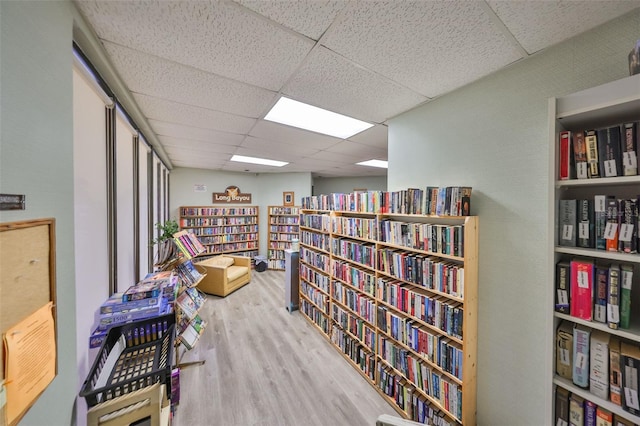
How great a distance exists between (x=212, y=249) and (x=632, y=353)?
20.0 ft

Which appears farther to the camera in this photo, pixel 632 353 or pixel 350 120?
pixel 350 120

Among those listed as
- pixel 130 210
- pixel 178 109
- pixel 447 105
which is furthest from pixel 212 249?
pixel 447 105

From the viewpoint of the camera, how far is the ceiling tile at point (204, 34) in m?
0.94

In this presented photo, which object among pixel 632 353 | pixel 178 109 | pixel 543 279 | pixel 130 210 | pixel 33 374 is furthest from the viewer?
pixel 130 210

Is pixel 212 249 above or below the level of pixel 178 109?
below

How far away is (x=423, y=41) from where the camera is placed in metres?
1.12

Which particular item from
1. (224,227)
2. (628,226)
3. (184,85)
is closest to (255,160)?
(224,227)

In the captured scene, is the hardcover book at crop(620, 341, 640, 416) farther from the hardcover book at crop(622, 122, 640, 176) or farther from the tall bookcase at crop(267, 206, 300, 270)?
the tall bookcase at crop(267, 206, 300, 270)

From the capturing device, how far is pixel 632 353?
845mm

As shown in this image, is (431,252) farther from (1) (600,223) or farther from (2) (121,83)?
(2) (121,83)

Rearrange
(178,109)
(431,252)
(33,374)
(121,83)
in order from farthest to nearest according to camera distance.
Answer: (178,109) < (431,252) < (121,83) < (33,374)

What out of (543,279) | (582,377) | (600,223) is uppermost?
(600,223)

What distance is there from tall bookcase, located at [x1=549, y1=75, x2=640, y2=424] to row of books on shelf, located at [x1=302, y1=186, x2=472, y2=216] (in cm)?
48

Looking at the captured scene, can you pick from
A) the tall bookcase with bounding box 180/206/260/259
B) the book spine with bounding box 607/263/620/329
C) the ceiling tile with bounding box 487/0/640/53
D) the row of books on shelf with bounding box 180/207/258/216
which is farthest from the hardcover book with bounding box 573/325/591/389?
the row of books on shelf with bounding box 180/207/258/216
